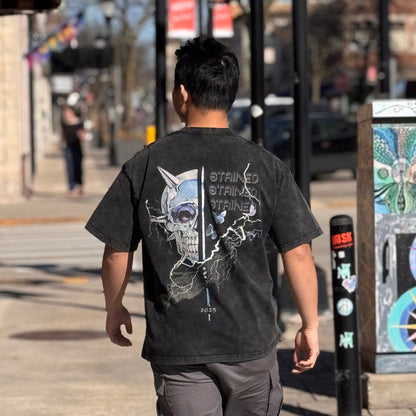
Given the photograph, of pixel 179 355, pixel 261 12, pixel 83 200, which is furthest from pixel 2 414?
pixel 83 200

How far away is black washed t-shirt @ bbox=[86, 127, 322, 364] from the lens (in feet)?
12.5

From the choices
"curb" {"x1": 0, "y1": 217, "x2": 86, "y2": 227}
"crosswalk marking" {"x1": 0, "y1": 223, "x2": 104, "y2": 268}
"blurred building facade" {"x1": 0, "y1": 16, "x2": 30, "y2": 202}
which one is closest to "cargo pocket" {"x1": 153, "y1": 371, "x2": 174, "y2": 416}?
"crosswalk marking" {"x1": 0, "y1": 223, "x2": 104, "y2": 268}

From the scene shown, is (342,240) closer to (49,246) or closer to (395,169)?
(395,169)

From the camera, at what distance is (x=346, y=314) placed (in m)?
6.08

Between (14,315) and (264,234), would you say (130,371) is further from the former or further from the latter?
(264,234)

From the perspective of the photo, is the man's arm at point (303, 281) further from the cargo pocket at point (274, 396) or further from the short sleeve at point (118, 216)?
the short sleeve at point (118, 216)

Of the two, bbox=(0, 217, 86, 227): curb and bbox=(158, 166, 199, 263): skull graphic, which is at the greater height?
bbox=(158, 166, 199, 263): skull graphic

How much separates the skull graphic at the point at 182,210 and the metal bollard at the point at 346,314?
7.64 ft

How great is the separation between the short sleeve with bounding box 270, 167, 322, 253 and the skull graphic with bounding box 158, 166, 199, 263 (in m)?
0.27

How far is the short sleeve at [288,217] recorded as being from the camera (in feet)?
12.8

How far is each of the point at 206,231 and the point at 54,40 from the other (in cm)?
2438

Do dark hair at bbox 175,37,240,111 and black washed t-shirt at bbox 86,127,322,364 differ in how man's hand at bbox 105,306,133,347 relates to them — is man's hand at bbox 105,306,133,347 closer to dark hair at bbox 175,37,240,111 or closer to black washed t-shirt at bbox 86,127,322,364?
black washed t-shirt at bbox 86,127,322,364

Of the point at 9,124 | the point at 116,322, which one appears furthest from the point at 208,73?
the point at 9,124

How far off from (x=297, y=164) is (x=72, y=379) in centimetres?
256
